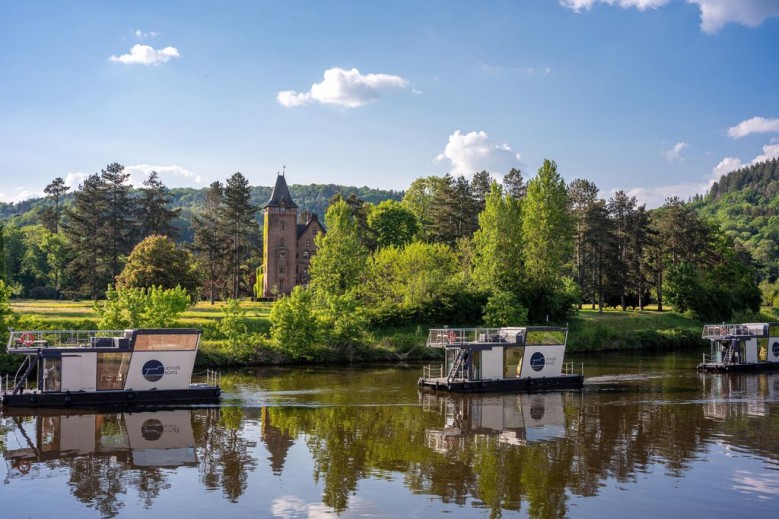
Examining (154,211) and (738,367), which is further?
(154,211)

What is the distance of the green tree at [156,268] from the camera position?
7438 cm

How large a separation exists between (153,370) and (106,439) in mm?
9628

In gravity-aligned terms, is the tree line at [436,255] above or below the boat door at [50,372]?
above

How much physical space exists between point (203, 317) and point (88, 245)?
27.6 meters

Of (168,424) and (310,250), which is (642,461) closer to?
(168,424)

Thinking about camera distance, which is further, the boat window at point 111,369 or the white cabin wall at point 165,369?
the white cabin wall at point 165,369

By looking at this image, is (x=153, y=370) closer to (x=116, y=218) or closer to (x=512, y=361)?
(x=512, y=361)

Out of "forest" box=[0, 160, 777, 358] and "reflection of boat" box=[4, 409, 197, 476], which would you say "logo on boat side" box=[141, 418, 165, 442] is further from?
"forest" box=[0, 160, 777, 358]

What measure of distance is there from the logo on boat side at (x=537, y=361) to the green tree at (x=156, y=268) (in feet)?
124

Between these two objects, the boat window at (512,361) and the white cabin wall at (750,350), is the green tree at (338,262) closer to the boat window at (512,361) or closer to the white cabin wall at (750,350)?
the boat window at (512,361)

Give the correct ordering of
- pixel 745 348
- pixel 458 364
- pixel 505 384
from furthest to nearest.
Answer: pixel 745 348
pixel 505 384
pixel 458 364

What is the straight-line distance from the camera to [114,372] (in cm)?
4466

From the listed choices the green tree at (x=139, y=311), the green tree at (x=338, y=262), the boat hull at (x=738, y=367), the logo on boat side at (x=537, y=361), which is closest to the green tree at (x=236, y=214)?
the green tree at (x=338, y=262)

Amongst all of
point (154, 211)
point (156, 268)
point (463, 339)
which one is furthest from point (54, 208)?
point (463, 339)
